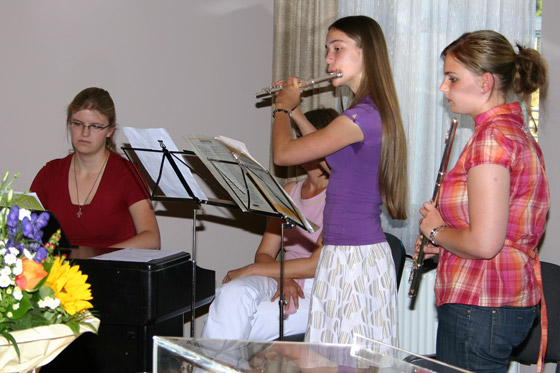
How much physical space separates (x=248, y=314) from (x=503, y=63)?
1393mm

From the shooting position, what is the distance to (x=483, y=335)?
5.49ft

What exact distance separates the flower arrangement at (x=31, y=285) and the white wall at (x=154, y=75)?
6.58 ft

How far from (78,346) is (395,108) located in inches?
55.9

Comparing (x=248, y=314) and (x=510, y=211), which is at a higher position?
(x=510, y=211)

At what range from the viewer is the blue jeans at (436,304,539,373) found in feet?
5.46

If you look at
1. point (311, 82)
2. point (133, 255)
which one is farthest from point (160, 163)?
point (311, 82)

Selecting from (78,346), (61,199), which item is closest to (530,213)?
(78,346)

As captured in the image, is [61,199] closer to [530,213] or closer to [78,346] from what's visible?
[78,346]

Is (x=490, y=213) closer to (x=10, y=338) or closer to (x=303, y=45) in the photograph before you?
(x=10, y=338)

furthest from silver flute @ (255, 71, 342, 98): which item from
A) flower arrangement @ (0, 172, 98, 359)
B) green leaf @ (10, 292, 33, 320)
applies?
green leaf @ (10, 292, 33, 320)

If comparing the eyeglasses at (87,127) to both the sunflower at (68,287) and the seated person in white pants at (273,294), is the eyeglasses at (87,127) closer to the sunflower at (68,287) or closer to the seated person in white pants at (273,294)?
the seated person in white pants at (273,294)

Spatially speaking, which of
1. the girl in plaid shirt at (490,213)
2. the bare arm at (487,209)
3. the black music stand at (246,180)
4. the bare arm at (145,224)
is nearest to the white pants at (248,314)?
the bare arm at (145,224)

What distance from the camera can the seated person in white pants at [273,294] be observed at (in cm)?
263

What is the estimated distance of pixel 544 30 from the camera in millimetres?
2656
